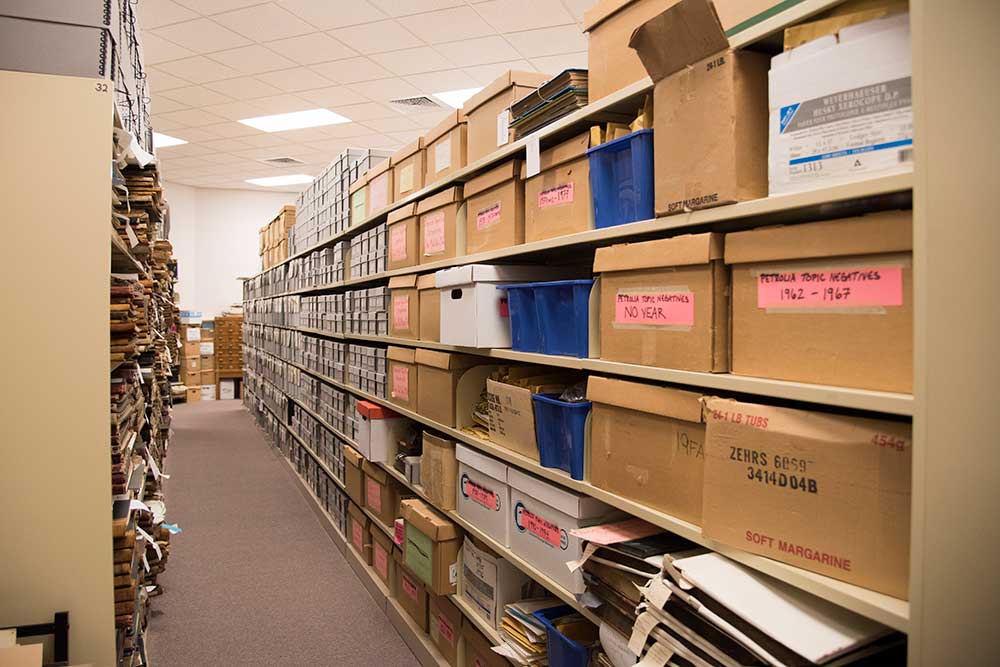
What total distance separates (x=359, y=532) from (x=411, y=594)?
888 mm

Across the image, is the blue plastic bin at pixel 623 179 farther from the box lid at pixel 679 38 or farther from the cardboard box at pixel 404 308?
the cardboard box at pixel 404 308

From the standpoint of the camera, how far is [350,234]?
13.0 ft

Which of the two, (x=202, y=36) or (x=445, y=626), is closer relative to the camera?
(x=445, y=626)

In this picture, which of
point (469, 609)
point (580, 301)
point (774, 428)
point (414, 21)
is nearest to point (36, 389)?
point (580, 301)

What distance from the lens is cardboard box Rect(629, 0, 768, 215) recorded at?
1120 millimetres

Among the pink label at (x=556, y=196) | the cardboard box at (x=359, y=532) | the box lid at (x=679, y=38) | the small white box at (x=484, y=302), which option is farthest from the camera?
the cardboard box at (x=359, y=532)

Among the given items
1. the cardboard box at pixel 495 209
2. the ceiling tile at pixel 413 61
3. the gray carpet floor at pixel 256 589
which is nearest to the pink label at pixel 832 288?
the cardboard box at pixel 495 209

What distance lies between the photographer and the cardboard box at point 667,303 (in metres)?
1.19

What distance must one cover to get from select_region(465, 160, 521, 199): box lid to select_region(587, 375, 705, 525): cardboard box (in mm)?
760

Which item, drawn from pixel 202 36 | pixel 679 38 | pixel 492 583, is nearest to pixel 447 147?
pixel 679 38

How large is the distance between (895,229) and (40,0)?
225cm

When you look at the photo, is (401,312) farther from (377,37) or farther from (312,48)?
(312,48)

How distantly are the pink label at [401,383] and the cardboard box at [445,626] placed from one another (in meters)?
0.86

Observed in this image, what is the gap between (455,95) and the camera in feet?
18.7
